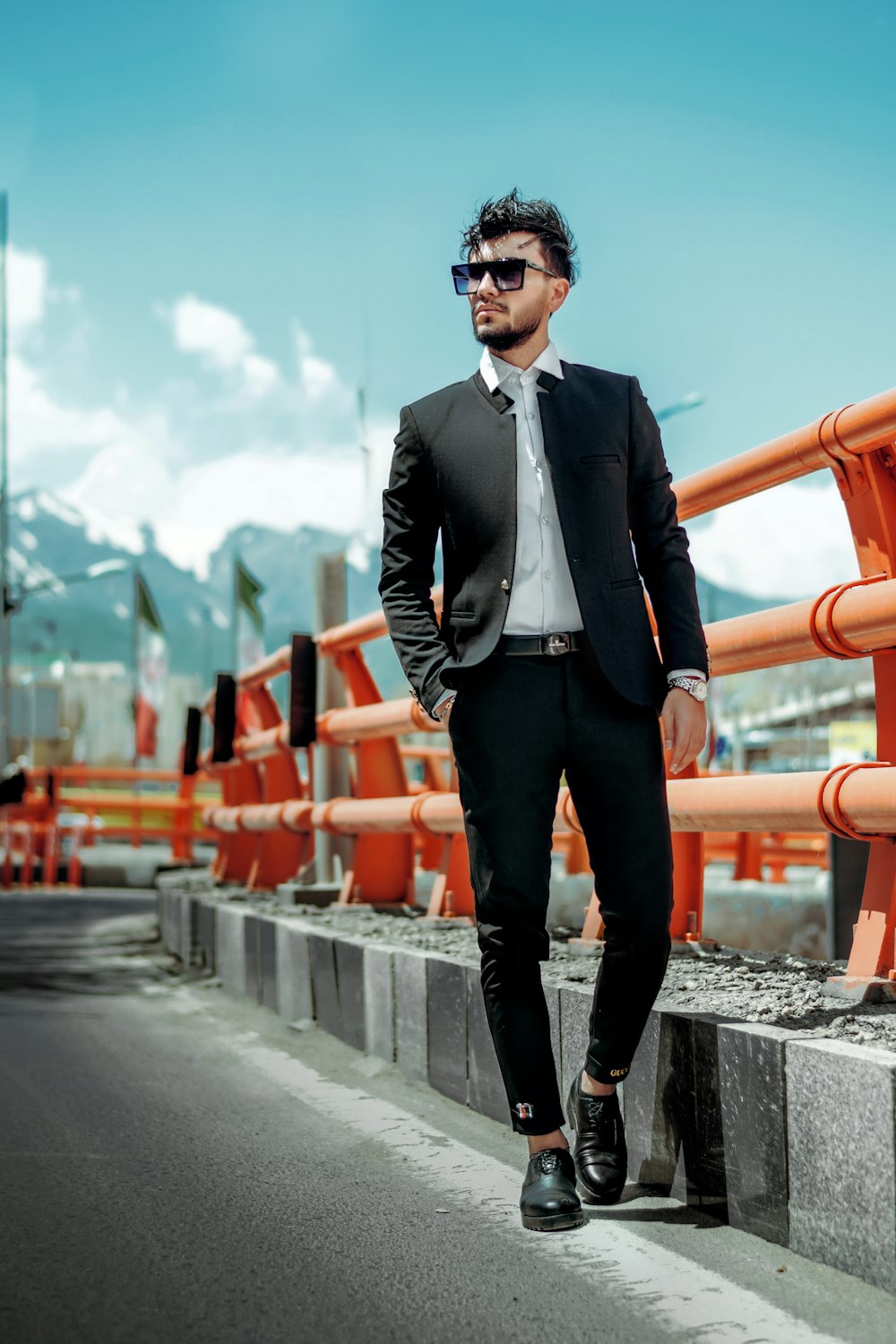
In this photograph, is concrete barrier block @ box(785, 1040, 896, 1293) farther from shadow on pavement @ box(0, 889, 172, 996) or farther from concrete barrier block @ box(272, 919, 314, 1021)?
shadow on pavement @ box(0, 889, 172, 996)

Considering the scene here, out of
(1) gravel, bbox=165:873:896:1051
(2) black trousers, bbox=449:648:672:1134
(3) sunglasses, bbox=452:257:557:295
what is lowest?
(1) gravel, bbox=165:873:896:1051

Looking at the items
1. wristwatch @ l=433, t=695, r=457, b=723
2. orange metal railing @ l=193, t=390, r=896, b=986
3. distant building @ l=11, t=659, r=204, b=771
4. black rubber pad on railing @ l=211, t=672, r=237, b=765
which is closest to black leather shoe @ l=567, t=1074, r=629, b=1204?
orange metal railing @ l=193, t=390, r=896, b=986

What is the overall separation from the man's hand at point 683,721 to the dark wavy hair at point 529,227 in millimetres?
1021

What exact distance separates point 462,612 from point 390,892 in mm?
4390

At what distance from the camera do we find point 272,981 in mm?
7176

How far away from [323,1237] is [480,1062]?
1249 mm

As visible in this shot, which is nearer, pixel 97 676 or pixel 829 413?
pixel 829 413

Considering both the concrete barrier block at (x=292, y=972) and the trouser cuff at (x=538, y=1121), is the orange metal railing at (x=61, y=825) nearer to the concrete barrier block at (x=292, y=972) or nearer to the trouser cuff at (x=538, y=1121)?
the concrete barrier block at (x=292, y=972)

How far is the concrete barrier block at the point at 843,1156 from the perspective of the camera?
108 inches

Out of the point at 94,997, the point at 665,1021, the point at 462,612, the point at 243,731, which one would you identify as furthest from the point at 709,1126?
the point at 243,731

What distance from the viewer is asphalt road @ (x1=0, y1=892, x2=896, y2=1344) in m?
2.74

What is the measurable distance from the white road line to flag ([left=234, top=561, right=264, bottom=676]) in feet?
77.8

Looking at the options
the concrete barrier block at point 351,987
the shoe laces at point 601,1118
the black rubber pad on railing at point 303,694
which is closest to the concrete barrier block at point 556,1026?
the shoe laces at point 601,1118

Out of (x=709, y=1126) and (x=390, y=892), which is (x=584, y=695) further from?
(x=390, y=892)
